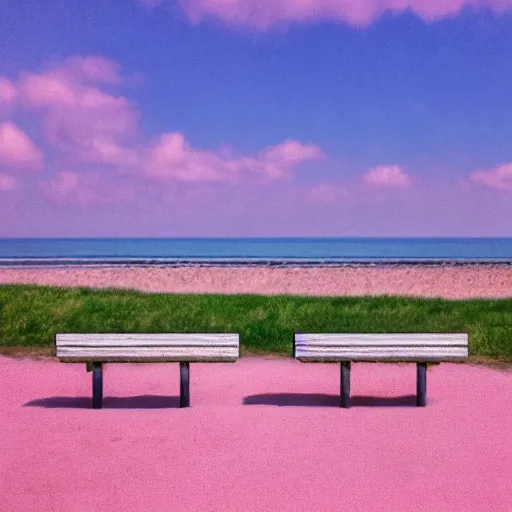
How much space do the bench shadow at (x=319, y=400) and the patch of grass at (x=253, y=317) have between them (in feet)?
9.91

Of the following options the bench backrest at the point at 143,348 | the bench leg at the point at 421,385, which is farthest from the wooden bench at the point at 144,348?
the bench leg at the point at 421,385

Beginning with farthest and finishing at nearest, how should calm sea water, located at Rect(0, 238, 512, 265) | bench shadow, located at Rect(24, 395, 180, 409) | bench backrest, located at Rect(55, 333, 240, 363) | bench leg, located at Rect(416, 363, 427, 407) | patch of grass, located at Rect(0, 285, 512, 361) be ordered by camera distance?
calm sea water, located at Rect(0, 238, 512, 265)
patch of grass, located at Rect(0, 285, 512, 361)
bench shadow, located at Rect(24, 395, 180, 409)
bench leg, located at Rect(416, 363, 427, 407)
bench backrest, located at Rect(55, 333, 240, 363)

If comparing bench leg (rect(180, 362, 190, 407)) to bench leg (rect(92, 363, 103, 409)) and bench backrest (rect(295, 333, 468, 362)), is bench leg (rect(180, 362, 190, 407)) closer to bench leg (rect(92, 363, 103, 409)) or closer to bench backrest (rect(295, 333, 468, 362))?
bench leg (rect(92, 363, 103, 409))

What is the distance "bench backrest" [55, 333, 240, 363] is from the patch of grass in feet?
12.0

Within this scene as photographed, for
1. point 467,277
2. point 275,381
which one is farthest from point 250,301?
point 467,277

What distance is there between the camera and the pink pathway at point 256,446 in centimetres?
483

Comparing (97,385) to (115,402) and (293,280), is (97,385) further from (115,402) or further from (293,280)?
(293,280)

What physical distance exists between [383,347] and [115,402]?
142 inches

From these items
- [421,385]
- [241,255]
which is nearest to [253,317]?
[421,385]

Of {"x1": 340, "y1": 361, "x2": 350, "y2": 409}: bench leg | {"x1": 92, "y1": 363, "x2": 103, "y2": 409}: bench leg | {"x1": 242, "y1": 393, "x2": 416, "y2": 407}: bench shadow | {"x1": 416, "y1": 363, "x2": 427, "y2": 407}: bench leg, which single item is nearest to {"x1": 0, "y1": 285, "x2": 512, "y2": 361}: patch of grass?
{"x1": 242, "y1": 393, "x2": 416, "y2": 407}: bench shadow

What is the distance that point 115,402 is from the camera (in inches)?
318

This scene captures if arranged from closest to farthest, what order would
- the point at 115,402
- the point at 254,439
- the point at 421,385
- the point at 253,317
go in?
the point at 254,439
the point at 421,385
the point at 115,402
the point at 253,317

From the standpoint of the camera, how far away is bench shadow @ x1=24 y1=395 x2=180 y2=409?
782cm

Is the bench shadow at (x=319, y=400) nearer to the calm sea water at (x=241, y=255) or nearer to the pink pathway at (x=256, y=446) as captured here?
the pink pathway at (x=256, y=446)
